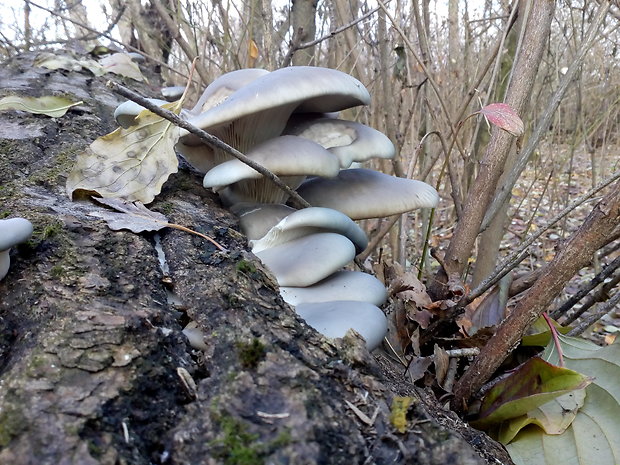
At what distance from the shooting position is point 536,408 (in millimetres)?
1193

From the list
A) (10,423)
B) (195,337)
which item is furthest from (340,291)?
(10,423)

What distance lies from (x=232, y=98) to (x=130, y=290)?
72 cm

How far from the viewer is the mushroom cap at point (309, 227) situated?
4.39 feet

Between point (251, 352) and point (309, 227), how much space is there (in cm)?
66

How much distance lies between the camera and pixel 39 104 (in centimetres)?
182

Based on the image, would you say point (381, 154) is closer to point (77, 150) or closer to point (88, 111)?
point (77, 150)

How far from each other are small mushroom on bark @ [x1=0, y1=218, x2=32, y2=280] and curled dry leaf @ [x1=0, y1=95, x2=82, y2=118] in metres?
0.92

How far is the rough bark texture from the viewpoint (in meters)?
0.65

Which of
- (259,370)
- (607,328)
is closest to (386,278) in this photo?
(259,370)

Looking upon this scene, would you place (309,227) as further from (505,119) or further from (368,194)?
(505,119)

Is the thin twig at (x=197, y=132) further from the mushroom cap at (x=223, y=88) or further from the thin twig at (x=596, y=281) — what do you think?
the thin twig at (x=596, y=281)

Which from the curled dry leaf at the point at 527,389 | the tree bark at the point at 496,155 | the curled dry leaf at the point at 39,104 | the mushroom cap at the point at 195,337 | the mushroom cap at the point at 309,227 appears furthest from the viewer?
the tree bark at the point at 496,155

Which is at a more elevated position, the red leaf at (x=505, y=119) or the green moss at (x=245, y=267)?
the red leaf at (x=505, y=119)

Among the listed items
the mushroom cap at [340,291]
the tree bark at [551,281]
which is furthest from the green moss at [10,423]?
the tree bark at [551,281]
